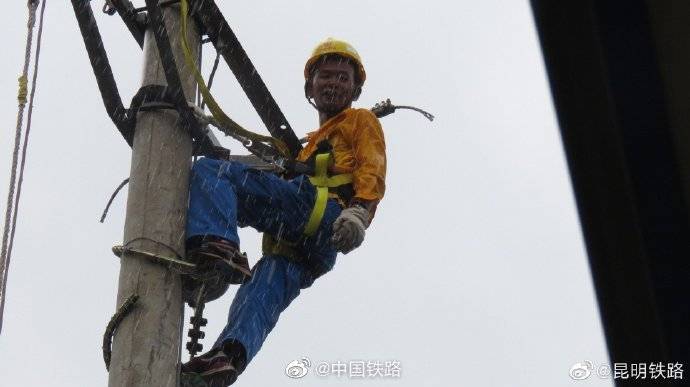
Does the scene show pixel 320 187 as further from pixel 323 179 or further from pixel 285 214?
pixel 285 214

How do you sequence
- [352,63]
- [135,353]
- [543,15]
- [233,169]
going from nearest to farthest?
[135,353] < [543,15] < [233,169] < [352,63]

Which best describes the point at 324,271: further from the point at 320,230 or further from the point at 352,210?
the point at 352,210

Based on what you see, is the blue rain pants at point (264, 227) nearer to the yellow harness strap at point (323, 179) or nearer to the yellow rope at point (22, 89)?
the yellow harness strap at point (323, 179)

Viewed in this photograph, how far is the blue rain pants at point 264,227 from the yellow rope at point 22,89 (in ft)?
2.64

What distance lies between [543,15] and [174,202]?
153 centimetres

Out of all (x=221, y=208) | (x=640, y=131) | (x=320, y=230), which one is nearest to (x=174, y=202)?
(x=221, y=208)

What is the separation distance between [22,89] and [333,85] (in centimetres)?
176

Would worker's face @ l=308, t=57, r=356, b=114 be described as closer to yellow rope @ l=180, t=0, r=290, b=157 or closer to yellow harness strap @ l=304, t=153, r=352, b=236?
yellow harness strap @ l=304, t=153, r=352, b=236

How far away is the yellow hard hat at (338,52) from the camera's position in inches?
258

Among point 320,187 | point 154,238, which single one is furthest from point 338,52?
point 154,238

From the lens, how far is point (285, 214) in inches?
222

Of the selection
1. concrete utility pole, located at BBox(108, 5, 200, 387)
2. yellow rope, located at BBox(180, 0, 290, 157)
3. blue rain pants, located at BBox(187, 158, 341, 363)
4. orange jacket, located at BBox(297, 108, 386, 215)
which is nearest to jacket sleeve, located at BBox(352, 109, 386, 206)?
orange jacket, located at BBox(297, 108, 386, 215)

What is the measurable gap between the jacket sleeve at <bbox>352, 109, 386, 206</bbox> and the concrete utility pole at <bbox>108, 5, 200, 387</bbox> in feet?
3.09

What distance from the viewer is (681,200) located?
542 cm
